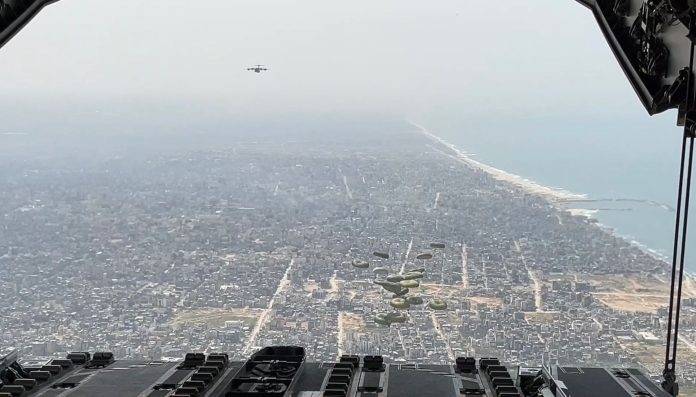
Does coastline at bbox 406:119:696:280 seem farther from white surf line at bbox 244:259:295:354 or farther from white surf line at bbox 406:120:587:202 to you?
white surf line at bbox 244:259:295:354

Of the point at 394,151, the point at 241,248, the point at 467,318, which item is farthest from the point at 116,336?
the point at 394,151

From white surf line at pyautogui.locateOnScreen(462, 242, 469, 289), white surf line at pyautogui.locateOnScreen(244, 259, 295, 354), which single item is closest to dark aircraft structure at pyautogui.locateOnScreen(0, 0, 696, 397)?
white surf line at pyautogui.locateOnScreen(244, 259, 295, 354)

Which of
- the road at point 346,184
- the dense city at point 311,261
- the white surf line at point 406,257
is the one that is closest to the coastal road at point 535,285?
the dense city at point 311,261

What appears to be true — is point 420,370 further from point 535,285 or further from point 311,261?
point 311,261

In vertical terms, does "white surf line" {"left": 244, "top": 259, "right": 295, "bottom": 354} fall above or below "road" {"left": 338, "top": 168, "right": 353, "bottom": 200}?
below

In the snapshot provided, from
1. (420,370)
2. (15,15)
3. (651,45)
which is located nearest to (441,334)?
(420,370)

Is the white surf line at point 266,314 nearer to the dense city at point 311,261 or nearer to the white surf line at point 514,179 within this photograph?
the dense city at point 311,261
